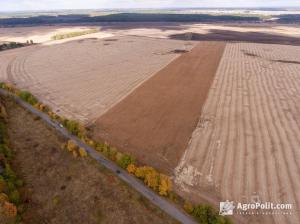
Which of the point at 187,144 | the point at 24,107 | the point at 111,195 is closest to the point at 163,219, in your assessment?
the point at 111,195

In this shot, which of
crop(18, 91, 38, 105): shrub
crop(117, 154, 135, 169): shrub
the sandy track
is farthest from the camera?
crop(18, 91, 38, 105): shrub

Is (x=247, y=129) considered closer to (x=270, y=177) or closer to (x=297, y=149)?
(x=297, y=149)

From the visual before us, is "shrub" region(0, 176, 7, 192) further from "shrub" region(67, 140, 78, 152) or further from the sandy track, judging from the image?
the sandy track

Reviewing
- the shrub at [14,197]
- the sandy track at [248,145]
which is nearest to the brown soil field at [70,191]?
the shrub at [14,197]

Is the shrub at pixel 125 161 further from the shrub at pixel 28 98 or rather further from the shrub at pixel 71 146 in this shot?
the shrub at pixel 28 98

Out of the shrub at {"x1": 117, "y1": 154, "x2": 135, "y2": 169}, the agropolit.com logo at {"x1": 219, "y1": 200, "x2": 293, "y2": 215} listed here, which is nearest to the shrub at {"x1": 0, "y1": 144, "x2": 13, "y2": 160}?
the shrub at {"x1": 117, "y1": 154, "x2": 135, "y2": 169}
